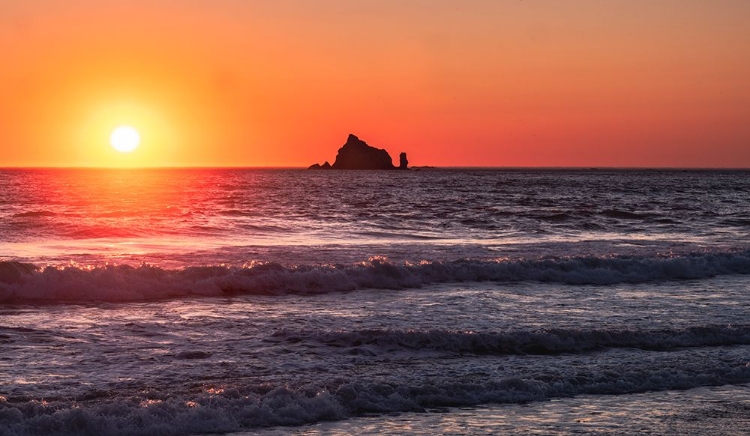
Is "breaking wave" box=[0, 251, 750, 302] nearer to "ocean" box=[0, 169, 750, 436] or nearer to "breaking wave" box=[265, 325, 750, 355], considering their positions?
"ocean" box=[0, 169, 750, 436]

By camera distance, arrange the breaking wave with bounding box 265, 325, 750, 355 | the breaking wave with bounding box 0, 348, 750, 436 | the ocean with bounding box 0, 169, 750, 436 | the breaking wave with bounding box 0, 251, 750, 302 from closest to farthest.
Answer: the breaking wave with bounding box 0, 348, 750, 436, the ocean with bounding box 0, 169, 750, 436, the breaking wave with bounding box 265, 325, 750, 355, the breaking wave with bounding box 0, 251, 750, 302

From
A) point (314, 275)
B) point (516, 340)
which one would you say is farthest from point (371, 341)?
point (314, 275)

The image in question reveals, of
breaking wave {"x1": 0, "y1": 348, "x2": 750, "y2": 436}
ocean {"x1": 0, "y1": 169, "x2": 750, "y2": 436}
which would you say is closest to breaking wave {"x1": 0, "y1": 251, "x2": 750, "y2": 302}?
ocean {"x1": 0, "y1": 169, "x2": 750, "y2": 436}

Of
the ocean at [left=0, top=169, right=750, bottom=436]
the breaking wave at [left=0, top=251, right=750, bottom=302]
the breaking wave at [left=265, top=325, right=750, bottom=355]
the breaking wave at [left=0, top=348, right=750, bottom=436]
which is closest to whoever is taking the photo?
the breaking wave at [left=0, top=348, right=750, bottom=436]

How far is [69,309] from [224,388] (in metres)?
7.68

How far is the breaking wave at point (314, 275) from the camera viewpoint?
18.5 meters

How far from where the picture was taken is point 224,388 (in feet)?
33.9

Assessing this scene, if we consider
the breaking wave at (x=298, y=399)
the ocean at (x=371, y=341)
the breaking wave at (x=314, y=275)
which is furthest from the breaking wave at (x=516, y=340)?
the breaking wave at (x=314, y=275)

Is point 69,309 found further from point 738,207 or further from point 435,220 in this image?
point 738,207

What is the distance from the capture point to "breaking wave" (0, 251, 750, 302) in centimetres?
1850

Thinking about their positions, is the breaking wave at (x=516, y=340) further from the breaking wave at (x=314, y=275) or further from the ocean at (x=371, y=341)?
the breaking wave at (x=314, y=275)

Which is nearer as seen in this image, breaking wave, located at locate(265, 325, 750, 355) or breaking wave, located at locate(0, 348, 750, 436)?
breaking wave, located at locate(0, 348, 750, 436)

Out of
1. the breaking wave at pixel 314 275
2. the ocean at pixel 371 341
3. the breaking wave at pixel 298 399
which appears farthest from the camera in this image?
the breaking wave at pixel 314 275

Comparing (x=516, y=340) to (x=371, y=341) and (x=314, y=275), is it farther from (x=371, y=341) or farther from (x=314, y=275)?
(x=314, y=275)
